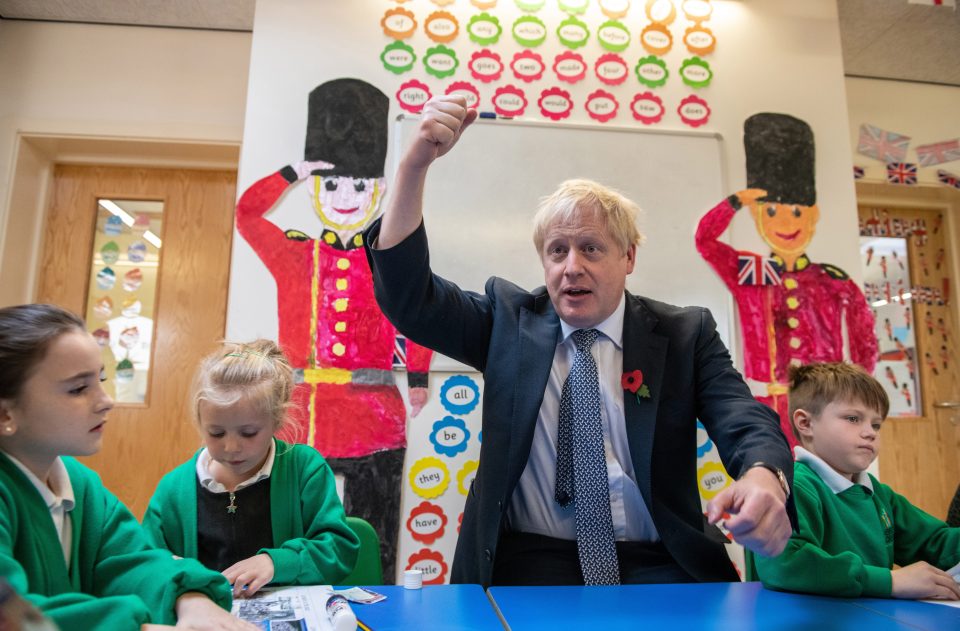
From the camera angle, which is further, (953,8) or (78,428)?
(953,8)

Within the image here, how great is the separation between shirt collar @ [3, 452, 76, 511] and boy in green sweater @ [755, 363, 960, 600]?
1075 millimetres

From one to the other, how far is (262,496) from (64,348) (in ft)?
1.79

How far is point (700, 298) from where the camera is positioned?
2561mm

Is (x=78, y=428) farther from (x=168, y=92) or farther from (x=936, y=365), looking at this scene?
(x=936, y=365)

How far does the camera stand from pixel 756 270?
2590 mm

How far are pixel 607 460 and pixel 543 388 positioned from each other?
0.64ft

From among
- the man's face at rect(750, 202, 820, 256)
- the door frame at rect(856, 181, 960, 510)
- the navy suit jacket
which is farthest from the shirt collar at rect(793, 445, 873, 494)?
the door frame at rect(856, 181, 960, 510)

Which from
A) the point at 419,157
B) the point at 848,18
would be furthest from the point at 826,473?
the point at 848,18

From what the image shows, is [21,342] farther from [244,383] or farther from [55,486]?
[244,383]

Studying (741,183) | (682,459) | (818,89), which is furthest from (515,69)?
(682,459)

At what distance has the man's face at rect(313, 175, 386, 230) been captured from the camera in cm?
244

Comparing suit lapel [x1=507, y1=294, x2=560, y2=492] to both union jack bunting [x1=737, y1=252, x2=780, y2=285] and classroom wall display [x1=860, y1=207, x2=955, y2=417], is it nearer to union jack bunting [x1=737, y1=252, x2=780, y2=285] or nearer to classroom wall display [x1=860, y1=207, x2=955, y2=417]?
union jack bunting [x1=737, y1=252, x2=780, y2=285]

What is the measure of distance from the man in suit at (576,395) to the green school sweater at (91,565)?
58 centimetres

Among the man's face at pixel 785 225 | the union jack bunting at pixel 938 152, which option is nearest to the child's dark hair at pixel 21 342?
the man's face at pixel 785 225
